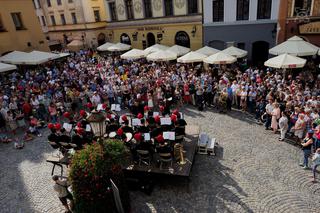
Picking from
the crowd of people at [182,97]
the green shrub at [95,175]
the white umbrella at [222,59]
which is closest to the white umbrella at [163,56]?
the crowd of people at [182,97]

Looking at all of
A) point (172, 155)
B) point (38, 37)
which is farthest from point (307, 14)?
point (38, 37)

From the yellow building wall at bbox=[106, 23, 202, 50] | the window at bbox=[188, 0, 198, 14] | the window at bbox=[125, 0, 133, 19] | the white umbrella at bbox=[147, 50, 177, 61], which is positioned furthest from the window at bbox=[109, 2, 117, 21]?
the white umbrella at bbox=[147, 50, 177, 61]

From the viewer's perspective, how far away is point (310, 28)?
19422mm

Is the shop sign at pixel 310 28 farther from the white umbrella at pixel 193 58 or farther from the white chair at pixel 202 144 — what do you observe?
the white chair at pixel 202 144

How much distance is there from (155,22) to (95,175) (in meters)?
25.1

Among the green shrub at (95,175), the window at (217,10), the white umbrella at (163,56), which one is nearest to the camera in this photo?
the green shrub at (95,175)

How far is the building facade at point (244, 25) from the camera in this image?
72.8 ft

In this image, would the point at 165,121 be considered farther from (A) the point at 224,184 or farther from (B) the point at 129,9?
(B) the point at 129,9

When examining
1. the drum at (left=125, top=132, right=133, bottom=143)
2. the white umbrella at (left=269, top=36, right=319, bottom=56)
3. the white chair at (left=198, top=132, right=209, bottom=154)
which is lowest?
the white chair at (left=198, top=132, right=209, bottom=154)

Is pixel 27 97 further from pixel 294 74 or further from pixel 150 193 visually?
pixel 294 74

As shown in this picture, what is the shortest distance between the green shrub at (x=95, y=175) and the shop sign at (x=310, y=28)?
18453mm

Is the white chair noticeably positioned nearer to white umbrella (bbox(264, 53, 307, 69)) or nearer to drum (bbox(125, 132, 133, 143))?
drum (bbox(125, 132, 133, 143))

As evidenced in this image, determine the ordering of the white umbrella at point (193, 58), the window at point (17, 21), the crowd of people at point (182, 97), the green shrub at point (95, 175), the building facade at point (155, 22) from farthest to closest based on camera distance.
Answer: the window at point (17, 21)
the building facade at point (155, 22)
the white umbrella at point (193, 58)
the crowd of people at point (182, 97)
the green shrub at point (95, 175)

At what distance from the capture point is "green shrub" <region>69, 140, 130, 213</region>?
735cm
